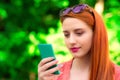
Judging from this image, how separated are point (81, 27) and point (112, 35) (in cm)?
148

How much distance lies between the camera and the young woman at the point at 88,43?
2127 mm

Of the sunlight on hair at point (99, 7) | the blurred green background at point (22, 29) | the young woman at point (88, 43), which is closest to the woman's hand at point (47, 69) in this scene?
the young woman at point (88, 43)

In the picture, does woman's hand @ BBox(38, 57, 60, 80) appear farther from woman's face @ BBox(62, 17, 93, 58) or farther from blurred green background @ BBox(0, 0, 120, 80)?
blurred green background @ BBox(0, 0, 120, 80)

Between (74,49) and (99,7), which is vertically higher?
(99,7)

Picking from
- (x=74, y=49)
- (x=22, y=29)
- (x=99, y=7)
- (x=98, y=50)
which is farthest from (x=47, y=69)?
(x=22, y=29)

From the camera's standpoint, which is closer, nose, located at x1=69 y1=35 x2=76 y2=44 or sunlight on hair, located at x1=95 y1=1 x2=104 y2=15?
nose, located at x1=69 y1=35 x2=76 y2=44

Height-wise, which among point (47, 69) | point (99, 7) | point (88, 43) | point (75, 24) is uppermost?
point (99, 7)

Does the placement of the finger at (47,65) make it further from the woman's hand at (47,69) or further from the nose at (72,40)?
the nose at (72,40)

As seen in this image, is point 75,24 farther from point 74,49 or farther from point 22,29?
point 22,29

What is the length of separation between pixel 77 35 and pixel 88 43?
0.07 m

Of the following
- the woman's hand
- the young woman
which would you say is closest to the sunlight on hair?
the young woman

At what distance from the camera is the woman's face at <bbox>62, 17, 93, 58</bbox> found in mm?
2129

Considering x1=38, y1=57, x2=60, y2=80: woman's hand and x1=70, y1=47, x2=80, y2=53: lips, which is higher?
x1=70, y1=47, x2=80, y2=53: lips

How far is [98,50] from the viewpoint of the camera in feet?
6.98
